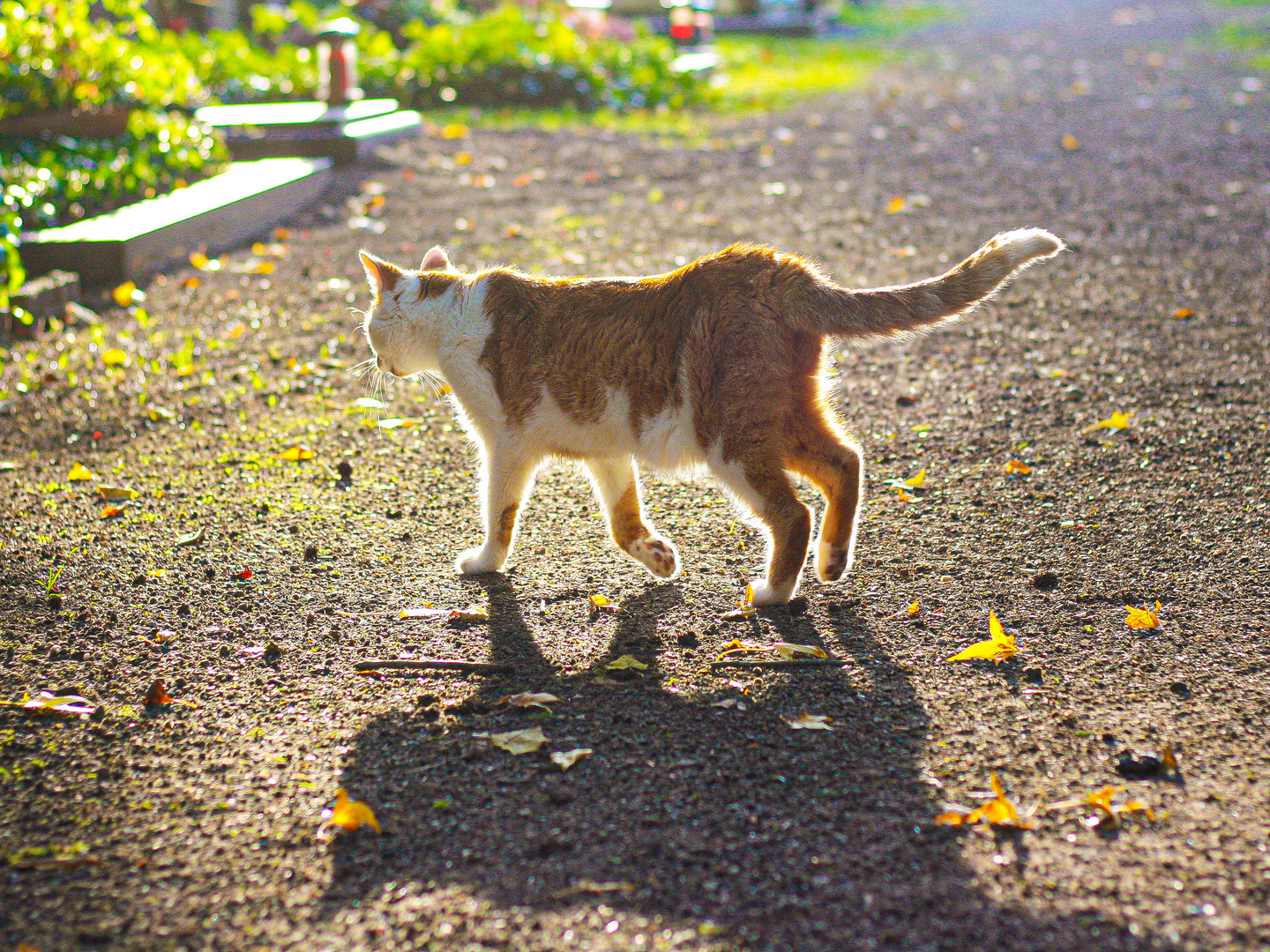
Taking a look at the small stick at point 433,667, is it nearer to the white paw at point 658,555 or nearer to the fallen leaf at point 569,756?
the fallen leaf at point 569,756

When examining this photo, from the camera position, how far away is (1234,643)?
3.73 meters

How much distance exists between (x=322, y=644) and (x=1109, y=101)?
15.0m

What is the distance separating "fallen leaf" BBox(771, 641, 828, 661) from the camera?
12.2 feet

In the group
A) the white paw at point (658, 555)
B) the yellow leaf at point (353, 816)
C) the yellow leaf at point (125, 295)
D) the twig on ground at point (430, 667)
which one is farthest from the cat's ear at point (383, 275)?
the yellow leaf at point (125, 295)

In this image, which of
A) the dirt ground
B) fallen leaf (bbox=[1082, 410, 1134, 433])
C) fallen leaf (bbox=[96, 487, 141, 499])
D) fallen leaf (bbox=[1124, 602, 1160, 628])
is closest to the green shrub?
the dirt ground

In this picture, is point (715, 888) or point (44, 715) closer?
point (715, 888)

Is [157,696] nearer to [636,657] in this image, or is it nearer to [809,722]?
[636,657]

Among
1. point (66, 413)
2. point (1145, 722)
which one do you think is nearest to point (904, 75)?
point (66, 413)

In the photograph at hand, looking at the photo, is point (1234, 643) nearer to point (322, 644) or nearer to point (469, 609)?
point (469, 609)

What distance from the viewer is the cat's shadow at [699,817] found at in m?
2.57

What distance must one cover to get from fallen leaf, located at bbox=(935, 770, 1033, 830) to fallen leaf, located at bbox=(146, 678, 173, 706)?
2.29 meters

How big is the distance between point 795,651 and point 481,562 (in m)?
1.29

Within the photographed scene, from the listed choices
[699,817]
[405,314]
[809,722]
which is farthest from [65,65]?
[699,817]

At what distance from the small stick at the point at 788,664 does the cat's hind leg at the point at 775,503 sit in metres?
0.40
